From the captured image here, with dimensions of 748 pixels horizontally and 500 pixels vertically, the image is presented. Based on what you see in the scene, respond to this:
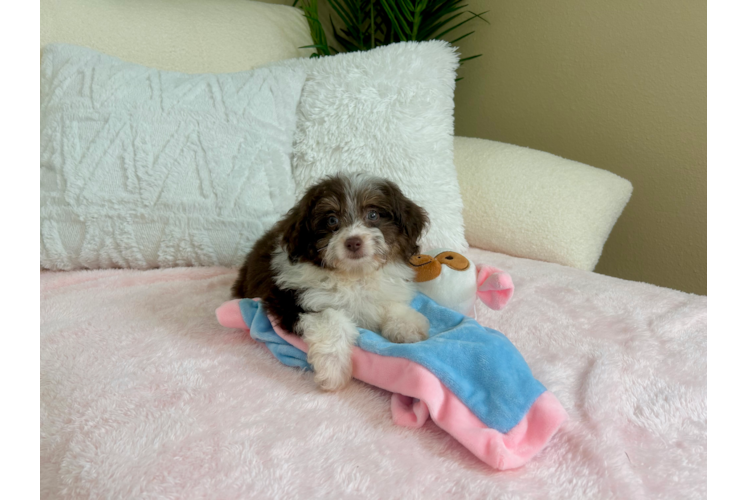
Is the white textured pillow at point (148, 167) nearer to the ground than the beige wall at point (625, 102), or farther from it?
nearer to the ground

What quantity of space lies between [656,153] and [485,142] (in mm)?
998

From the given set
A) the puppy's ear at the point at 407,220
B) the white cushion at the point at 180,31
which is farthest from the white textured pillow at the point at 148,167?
the puppy's ear at the point at 407,220

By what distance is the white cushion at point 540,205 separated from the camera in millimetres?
2559

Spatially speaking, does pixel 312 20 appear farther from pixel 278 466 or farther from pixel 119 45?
pixel 278 466

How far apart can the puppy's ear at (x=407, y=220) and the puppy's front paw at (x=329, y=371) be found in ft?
1.83

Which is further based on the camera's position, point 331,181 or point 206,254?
point 206,254

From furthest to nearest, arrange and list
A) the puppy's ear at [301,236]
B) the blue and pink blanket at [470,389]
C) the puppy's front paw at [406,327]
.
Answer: the puppy's ear at [301,236] < the puppy's front paw at [406,327] < the blue and pink blanket at [470,389]

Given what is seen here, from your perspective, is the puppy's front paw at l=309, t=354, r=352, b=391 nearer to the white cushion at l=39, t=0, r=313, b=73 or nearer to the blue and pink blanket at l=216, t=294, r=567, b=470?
the blue and pink blanket at l=216, t=294, r=567, b=470

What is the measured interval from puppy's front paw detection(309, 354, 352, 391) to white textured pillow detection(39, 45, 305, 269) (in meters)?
1.05

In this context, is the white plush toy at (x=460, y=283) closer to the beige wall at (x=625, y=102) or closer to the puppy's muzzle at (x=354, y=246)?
the puppy's muzzle at (x=354, y=246)

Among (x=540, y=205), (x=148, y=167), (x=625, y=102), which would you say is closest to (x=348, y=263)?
(x=148, y=167)

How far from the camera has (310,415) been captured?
1.27m

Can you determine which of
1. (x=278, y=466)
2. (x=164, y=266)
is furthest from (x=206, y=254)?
(x=278, y=466)
